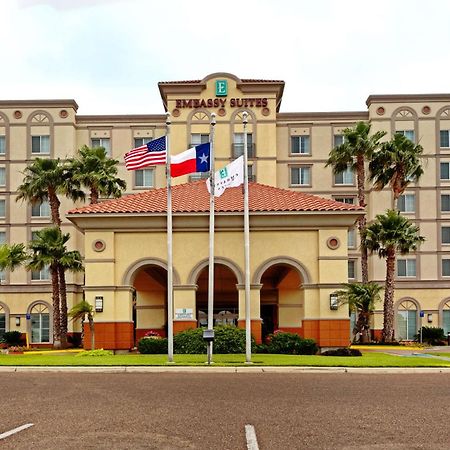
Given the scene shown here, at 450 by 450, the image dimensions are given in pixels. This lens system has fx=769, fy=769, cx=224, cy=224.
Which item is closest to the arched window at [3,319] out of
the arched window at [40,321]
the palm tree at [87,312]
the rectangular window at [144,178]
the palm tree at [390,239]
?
the arched window at [40,321]

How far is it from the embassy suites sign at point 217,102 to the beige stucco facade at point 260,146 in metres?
0.08

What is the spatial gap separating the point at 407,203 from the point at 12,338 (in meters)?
32.8

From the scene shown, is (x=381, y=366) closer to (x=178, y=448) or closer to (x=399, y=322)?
(x=178, y=448)

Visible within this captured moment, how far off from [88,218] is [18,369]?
10.6 meters

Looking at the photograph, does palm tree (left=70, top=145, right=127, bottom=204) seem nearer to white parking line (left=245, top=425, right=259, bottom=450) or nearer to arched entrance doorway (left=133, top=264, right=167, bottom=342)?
arched entrance doorway (left=133, top=264, right=167, bottom=342)

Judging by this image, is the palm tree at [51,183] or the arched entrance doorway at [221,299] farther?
the palm tree at [51,183]

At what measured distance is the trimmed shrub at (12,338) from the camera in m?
56.1

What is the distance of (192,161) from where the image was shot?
86.7 ft

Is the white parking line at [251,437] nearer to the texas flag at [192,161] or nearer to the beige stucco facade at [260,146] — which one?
the texas flag at [192,161]

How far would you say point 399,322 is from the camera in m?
61.0

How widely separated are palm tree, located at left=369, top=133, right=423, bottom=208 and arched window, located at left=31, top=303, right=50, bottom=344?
28594 mm

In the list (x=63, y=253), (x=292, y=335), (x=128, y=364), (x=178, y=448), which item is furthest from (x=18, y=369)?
(x=63, y=253)

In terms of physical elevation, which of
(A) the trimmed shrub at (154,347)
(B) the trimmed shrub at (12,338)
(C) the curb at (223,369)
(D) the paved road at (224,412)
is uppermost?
(D) the paved road at (224,412)

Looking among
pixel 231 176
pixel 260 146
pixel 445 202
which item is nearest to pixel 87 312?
pixel 231 176
